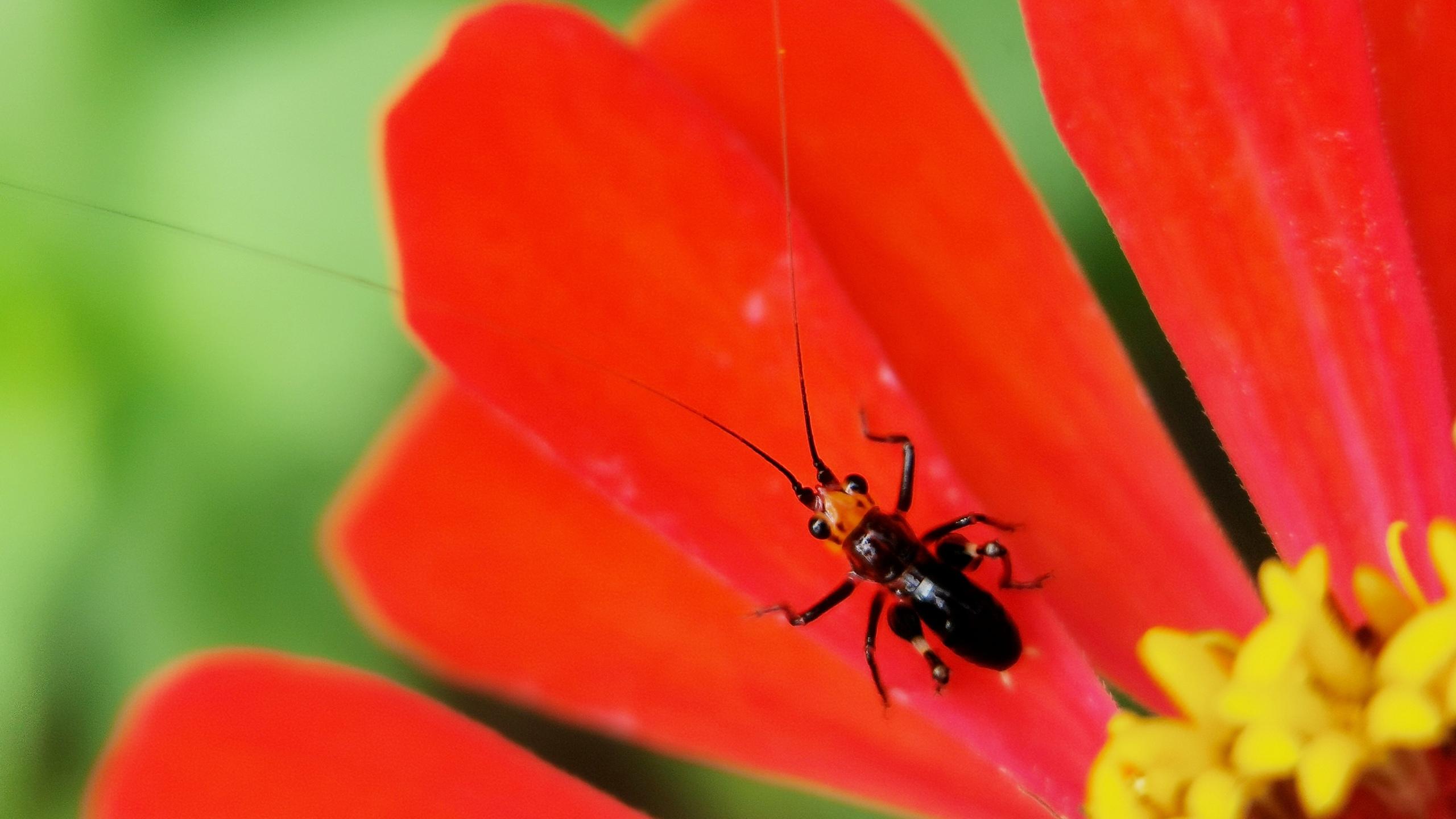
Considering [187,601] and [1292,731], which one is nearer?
[1292,731]

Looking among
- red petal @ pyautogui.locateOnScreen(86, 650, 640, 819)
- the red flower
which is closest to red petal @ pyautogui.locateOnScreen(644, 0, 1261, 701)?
the red flower

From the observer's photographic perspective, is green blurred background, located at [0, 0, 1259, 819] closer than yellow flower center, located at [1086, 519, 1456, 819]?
No

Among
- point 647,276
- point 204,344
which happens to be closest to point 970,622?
point 647,276

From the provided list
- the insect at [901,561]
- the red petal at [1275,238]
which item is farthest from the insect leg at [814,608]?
the red petal at [1275,238]

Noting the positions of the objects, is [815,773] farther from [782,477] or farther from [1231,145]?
[1231,145]

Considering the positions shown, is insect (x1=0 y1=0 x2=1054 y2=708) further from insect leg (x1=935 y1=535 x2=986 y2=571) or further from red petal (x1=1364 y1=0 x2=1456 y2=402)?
red petal (x1=1364 y1=0 x2=1456 y2=402)

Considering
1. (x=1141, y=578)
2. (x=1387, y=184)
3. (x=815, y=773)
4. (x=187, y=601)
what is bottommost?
(x=187, y=601)

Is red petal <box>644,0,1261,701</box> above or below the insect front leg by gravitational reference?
above

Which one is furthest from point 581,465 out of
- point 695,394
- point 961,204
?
point 961,204

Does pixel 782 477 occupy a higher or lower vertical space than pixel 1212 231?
lower
